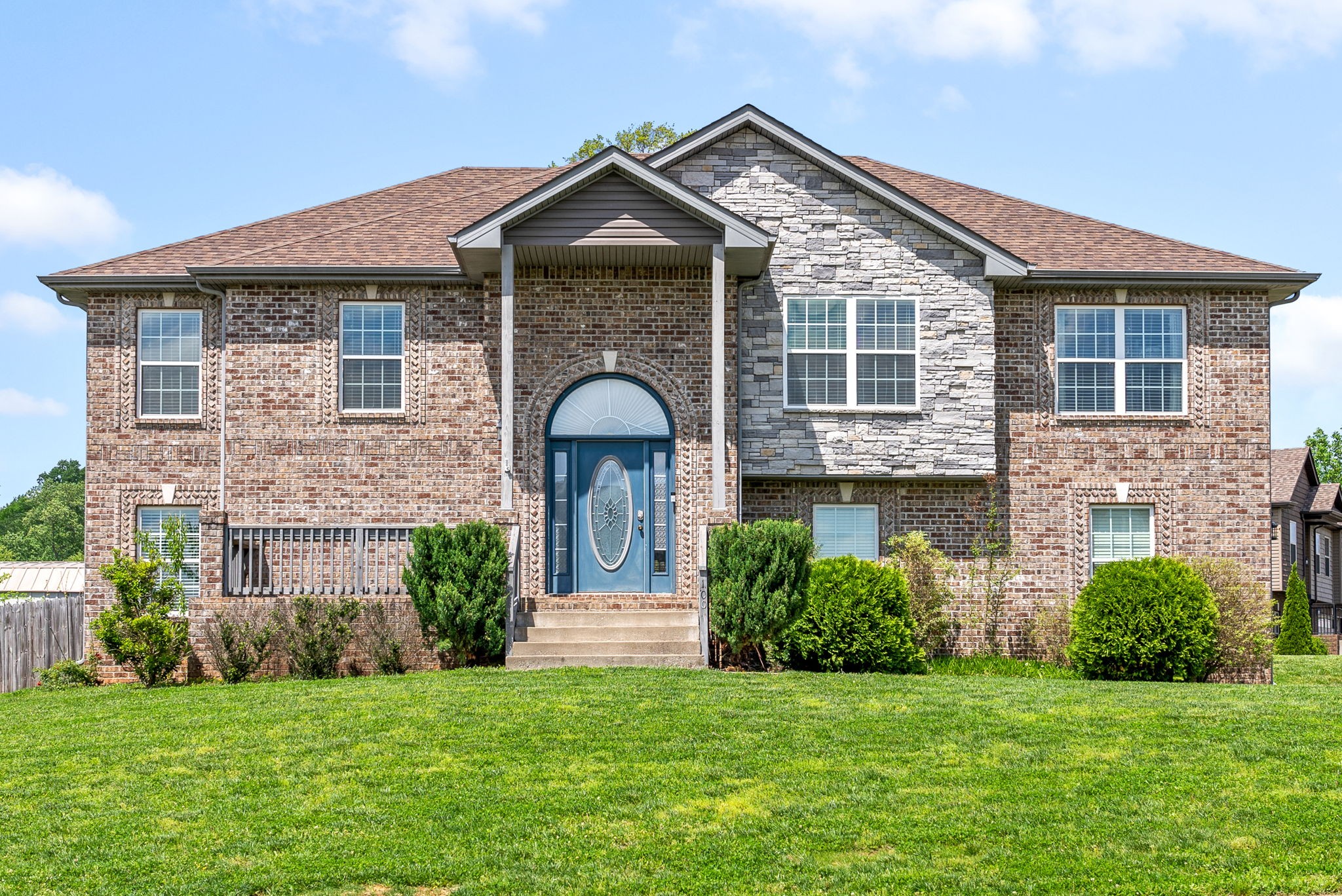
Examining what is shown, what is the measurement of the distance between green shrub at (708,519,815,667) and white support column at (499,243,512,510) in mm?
2933

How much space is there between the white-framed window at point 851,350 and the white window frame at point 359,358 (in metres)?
5.49

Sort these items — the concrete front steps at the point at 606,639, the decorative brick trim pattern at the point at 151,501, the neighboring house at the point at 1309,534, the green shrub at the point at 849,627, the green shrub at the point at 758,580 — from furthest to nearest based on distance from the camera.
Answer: the neighboring house at the point at 1309,534 < the decorative brick trim pattern at the point at 151,501 < the green shrub at the point at 849,627 < the concrete front steps at the point at 606,639 < the green shrub at the point at 758,580

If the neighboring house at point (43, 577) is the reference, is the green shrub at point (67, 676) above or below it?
above

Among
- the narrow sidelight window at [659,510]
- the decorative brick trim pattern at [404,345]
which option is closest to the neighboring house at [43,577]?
the decorative brick trim pattern at [404,345]

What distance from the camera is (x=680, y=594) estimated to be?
17219 millimetres

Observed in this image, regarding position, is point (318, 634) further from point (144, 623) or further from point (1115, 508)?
point (1115, 508)

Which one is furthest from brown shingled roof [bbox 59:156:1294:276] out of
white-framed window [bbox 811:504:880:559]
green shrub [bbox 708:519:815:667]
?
green shrub [bbox 708:519:815:667]

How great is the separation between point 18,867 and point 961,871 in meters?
5.57

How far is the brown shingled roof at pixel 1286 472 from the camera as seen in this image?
4162 cm

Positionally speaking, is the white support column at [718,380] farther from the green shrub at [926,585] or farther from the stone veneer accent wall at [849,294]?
the green shrub at [926,585]

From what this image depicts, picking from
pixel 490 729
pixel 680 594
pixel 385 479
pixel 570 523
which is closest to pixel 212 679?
pixel 385 479

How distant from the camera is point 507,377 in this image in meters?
16.0

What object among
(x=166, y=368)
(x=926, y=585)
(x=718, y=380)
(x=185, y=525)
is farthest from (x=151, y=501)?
(x=926, y=585)

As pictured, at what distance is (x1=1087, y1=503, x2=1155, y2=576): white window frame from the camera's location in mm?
18562
